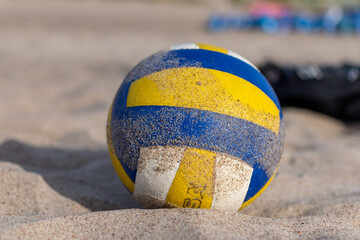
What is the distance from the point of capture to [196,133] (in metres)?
2.14

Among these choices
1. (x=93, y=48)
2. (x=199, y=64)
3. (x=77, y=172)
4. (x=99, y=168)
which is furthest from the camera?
(x=93, y=48)

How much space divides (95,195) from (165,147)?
89 cm

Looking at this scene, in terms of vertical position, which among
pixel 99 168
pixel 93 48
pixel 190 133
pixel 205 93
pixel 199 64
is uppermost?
pixel 199 64

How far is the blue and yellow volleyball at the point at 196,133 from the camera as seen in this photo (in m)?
2.16

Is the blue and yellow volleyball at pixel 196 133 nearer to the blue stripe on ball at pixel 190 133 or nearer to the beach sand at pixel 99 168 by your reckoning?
the blue stripe on ball at pixel 190 133

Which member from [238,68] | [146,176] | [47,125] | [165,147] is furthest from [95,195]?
[47,125]

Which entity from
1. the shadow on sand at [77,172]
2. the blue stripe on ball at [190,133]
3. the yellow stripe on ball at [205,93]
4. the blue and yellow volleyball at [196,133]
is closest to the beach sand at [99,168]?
the shadow on sand at [77,172]

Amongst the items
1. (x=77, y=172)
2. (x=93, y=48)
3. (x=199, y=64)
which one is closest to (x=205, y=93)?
(x=199, y=64)

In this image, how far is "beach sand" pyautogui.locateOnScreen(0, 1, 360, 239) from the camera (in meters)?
2.13

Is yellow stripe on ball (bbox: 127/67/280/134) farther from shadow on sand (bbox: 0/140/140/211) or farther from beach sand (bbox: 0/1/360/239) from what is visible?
shadow on sand (bbox: 0/140/140/211)

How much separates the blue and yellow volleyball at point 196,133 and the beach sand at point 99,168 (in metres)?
0.13

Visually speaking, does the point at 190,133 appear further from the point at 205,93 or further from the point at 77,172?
the point at 77,172

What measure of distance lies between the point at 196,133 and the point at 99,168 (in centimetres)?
150

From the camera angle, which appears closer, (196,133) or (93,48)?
(196,133)
